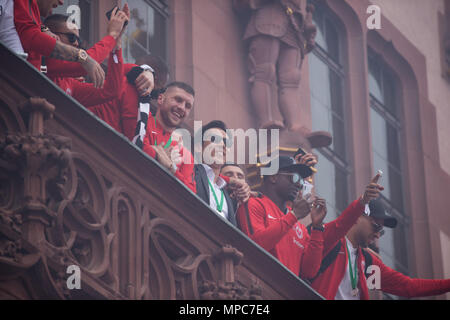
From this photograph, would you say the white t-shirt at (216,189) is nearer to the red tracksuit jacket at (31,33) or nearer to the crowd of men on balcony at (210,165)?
the crowd of men on balcony at (210,165)

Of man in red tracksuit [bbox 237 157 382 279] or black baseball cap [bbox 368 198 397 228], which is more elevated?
black baseball cap [bbox 368 198 397 228]

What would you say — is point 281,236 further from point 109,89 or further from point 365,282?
point 109,89

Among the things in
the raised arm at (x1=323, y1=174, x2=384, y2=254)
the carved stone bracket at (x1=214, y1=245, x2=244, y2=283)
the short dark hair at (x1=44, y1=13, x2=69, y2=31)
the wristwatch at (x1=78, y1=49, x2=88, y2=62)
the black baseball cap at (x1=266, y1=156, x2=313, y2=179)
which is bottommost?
the carved stone bracket at (x1=214, y1=245, x2=244, y2=283)

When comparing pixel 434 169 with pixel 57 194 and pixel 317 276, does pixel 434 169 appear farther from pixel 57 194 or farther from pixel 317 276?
pixel 57 194

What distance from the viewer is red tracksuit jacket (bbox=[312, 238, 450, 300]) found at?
12422 millimetres

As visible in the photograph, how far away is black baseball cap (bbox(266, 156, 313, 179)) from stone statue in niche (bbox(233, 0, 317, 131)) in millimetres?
2748

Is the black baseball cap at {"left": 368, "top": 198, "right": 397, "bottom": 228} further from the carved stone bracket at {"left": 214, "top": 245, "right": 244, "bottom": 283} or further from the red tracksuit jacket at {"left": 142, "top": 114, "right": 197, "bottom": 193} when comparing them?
the carved stone bracket at {"left": 214, "top": 245, "right": 244, "bottom": 283}

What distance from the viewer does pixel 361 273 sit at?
1295cm

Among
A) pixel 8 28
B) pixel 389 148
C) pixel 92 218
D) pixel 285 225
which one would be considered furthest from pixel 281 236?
pixel 389 148

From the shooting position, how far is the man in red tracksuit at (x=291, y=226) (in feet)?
37.4

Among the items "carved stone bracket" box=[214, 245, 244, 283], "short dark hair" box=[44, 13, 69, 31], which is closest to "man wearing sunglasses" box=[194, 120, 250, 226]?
"carved stone bracket" box=[214, 245, 244, 283]

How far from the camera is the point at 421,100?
20.8 metres

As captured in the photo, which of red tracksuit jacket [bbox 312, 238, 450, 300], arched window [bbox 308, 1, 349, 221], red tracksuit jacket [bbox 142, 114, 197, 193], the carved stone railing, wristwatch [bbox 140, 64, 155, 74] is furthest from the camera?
arched window [bbox 308, 1, 349, 221]

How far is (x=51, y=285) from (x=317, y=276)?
13.9 ft
